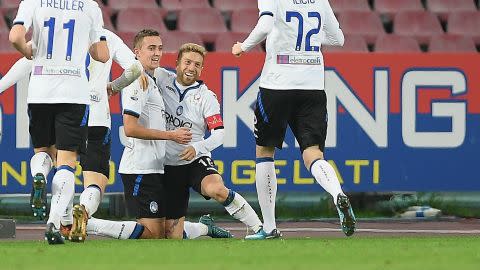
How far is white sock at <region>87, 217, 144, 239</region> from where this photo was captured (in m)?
9.65

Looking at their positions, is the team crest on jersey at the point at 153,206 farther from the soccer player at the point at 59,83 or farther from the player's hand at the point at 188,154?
the soccer player at the point at 59,83

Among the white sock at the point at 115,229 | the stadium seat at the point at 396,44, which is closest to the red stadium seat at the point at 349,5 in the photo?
the stadium seat at the point at 396,44

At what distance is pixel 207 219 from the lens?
33.7 feet

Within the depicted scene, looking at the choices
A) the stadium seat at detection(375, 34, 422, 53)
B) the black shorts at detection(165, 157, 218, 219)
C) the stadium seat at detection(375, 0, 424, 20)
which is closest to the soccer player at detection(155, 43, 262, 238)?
the black shorts at detection(165, 157, 218, 219)

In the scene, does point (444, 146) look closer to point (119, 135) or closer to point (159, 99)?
point (119, 135)

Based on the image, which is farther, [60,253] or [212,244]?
[212,244]

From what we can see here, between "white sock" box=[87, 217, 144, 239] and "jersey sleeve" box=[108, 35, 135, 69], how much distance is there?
1.10 meters

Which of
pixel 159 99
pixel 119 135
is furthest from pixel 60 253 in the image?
pixel 119 135

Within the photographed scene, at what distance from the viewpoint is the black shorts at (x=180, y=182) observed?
9938 mm

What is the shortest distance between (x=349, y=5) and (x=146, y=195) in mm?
5359

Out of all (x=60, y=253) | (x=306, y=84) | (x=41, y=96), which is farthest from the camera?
(x=306, y=84)

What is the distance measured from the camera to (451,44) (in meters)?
14.0

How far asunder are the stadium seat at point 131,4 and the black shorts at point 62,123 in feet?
18.0

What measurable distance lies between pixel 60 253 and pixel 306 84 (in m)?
2.38
